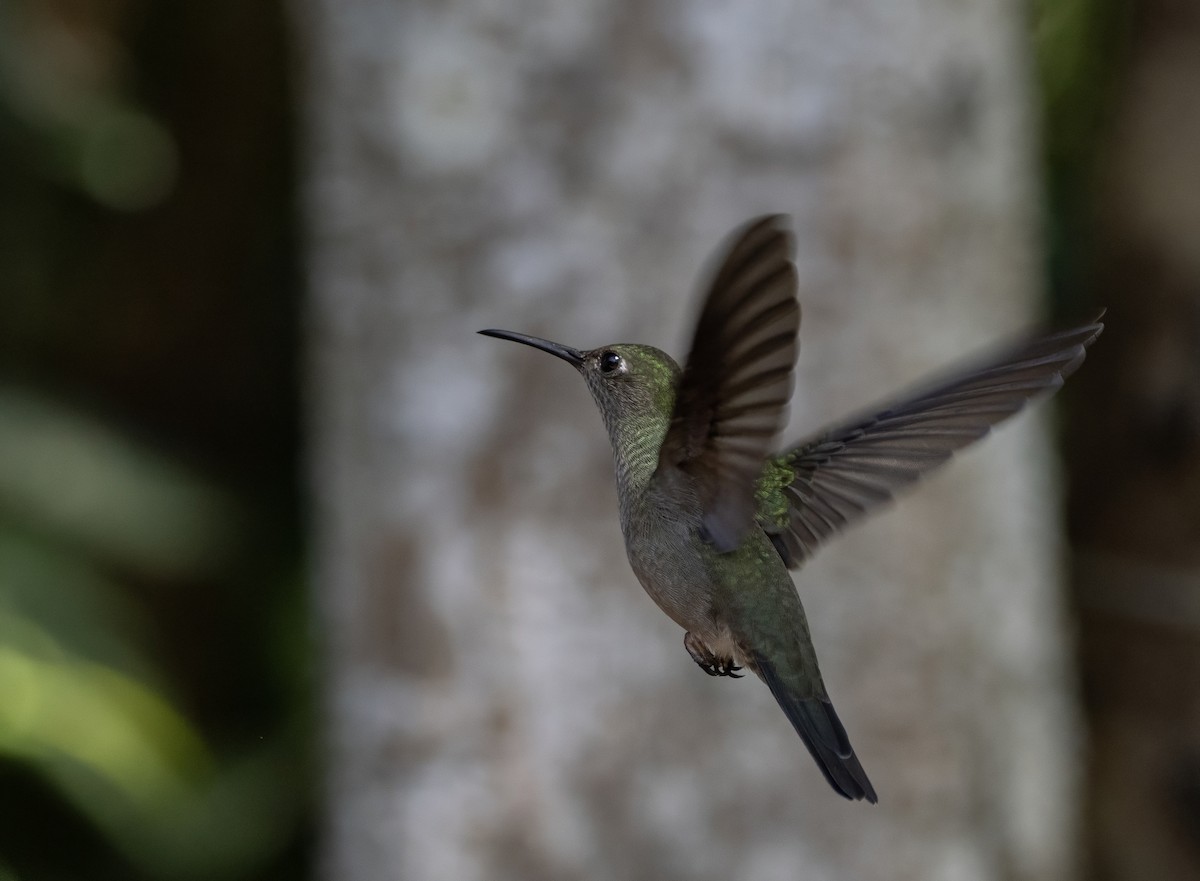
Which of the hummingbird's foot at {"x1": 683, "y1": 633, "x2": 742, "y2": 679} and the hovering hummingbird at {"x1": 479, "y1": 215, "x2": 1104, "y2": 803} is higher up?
the hovering hummingbird at {"x1": 479, "y1": 215, "x2": 1104, "y2": 803}

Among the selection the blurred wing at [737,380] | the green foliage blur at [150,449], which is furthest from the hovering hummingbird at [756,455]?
the green foliage blur at [150,449]

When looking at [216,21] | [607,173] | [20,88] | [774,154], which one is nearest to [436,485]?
[607,173]

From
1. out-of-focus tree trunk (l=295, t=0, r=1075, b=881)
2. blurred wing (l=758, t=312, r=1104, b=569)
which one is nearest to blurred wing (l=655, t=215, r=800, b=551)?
blurred wing (l=758, t=312, r=1104, b=569)

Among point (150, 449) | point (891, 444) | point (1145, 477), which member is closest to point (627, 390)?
point (891, 444)

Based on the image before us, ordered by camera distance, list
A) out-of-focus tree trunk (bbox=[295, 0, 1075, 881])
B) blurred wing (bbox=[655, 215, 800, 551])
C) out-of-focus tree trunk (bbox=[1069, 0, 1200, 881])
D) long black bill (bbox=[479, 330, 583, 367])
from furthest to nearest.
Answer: out-of-focus tree trunk (bbox=[1069, 0, 1200, 881]), out-of-focus tree trunk (bbox=[295, 0, 1075, 881]), long black bill (bbox=[479, 330, 583, 367]), blurred wing (bbox=[655, 215, 800, 551])

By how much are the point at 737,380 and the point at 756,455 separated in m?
0.04

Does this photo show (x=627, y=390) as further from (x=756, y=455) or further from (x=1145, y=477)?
(x=1145, y=477)

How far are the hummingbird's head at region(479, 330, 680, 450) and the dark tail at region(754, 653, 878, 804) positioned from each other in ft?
0.61

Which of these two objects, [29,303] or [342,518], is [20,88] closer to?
[29,303]

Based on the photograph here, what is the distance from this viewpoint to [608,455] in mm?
2590

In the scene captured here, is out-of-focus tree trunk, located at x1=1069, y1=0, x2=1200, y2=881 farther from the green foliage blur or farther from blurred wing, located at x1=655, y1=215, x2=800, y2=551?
blurred wing, located at x1=655, y1=215, x2=800, y2=551

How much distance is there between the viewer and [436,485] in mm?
2613

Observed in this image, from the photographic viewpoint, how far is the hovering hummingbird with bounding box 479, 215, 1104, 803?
700 millimetres

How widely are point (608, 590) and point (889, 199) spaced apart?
871mm
